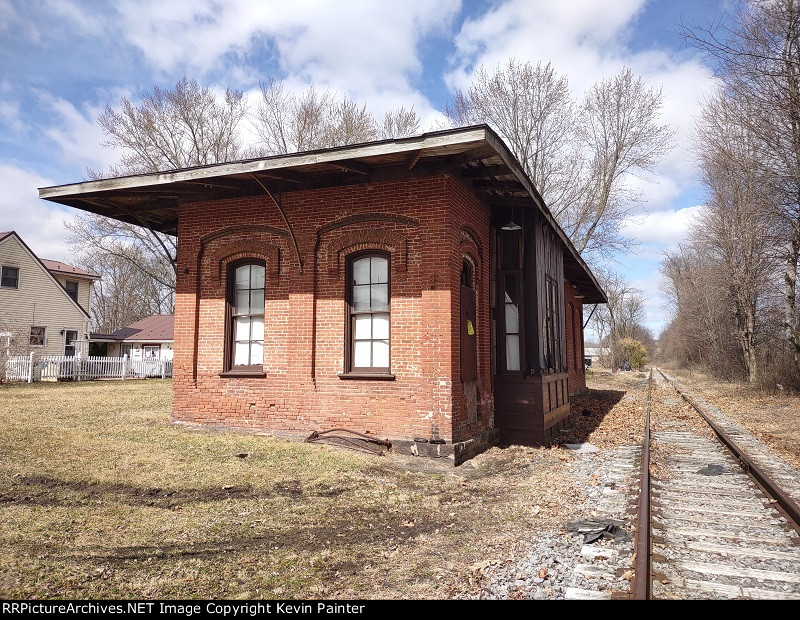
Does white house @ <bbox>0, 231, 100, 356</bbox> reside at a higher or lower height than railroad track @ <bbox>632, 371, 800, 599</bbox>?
higher

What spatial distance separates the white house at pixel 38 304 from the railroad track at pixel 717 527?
2732cm

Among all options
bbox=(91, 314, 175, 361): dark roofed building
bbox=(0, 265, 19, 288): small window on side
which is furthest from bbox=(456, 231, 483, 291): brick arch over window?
bbox=(91, 314, 175, 361): dark roofed building

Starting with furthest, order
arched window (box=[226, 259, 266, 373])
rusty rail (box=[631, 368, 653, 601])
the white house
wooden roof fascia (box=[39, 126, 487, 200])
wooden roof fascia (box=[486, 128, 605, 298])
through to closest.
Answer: the white house, arched window (box=[226, 259, 266, 373]), wooden roof fascia (box=[486, 128, 605, 298]), wooden roof fascia (box=[39, 126, 487, 200]), rusty rail (box=[631, 368, 653, 601])

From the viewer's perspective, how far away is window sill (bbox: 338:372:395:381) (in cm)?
890

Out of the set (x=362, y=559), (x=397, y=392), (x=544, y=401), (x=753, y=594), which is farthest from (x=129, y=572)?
(x=544, y=401)

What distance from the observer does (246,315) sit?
1041 cm

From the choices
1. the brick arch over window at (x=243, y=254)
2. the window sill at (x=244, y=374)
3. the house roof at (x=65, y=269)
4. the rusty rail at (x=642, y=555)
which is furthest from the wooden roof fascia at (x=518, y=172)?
the house roof at (x=65, y=269)

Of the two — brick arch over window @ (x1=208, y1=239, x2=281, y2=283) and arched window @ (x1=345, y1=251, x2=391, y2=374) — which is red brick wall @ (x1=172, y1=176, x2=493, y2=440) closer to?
brick arch over window @ (x1=208, y1=239, x2=281, y2=283)

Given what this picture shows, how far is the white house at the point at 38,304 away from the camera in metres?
28.7

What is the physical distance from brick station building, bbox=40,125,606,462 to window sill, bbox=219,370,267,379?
0.04 meters

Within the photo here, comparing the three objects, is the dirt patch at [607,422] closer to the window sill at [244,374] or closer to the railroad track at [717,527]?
the railroad track at [717,527]

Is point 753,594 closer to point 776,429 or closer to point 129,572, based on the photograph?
point 129,572

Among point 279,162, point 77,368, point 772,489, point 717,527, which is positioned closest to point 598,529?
point 717,527

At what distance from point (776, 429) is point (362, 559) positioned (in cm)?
1339
